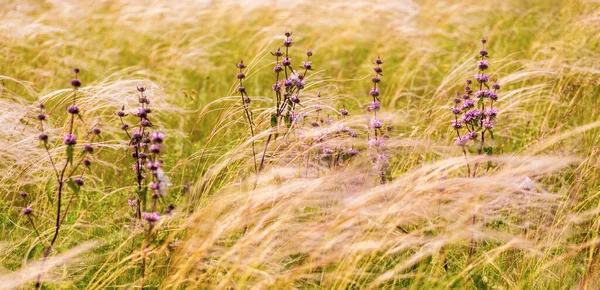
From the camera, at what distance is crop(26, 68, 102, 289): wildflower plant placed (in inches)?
75.2

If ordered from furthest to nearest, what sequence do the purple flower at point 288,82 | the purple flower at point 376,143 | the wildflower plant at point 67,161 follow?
the purple flower at point 376,143 → the purple flower at point 288,82 → the wildflower plant at point 67,161

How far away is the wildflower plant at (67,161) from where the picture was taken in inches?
75.2

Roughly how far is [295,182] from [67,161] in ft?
2.55

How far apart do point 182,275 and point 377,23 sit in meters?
4.19

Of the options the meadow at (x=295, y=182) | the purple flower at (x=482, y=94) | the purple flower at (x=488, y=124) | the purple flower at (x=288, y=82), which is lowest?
the meadow at (x=295, y=182)

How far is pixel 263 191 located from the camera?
82.0 inches

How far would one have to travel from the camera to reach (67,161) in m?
1.94

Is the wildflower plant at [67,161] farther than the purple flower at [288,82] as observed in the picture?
No

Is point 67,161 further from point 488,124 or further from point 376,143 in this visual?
point 488,124

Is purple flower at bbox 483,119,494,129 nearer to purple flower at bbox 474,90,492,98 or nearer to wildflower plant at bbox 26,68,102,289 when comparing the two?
purple flower at bbox 474,90,492,98

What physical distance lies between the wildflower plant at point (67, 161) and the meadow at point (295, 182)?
16 mm

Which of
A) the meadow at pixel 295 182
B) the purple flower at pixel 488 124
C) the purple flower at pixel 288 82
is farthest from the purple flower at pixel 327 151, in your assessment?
the purple flower at pixel 488 124

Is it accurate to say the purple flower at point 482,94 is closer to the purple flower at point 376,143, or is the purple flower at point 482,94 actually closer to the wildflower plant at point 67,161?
the purple flower at point 376,143

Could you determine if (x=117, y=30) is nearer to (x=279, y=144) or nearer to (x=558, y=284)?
(x=279, y=144)
